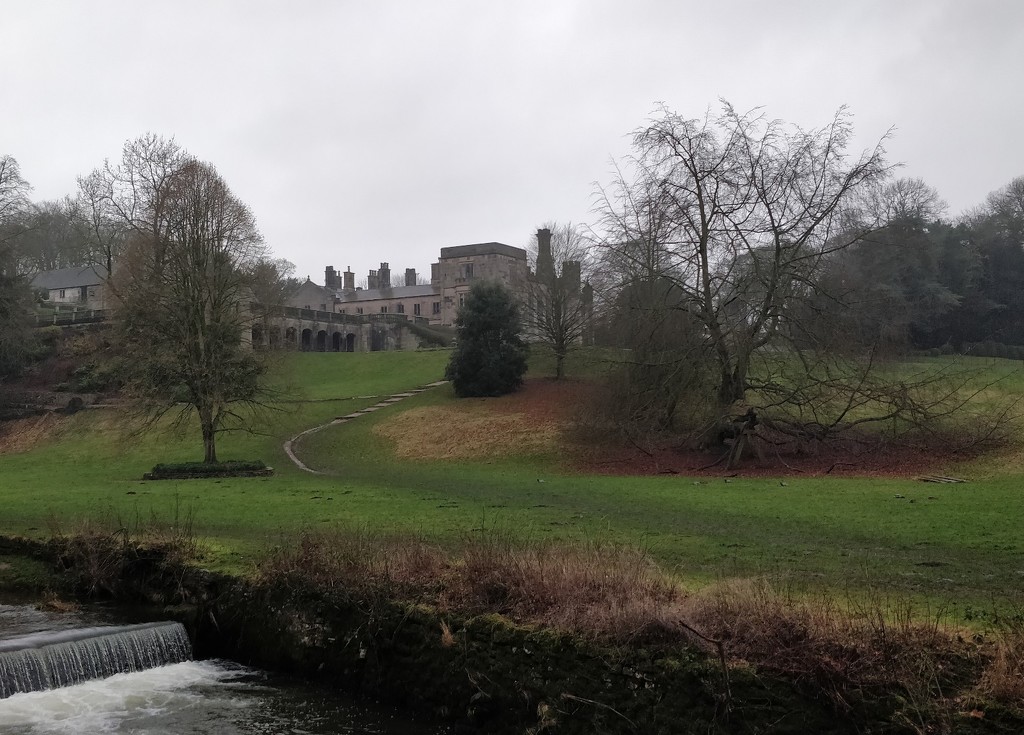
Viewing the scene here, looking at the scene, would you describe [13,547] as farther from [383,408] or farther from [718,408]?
[383,408]

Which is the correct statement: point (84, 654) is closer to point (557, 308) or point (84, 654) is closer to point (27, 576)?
point (27, 576)

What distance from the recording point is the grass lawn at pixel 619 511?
10.6 metres

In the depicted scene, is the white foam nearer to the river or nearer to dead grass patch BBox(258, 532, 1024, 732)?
the river

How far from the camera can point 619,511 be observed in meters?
17.2

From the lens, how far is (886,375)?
92.7 feet

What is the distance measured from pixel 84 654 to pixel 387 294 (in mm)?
92283

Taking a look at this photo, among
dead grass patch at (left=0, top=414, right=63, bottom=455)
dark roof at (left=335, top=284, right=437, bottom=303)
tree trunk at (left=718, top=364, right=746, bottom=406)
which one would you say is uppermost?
dark roof at (left=335, top=284, right=437, bottom=303)

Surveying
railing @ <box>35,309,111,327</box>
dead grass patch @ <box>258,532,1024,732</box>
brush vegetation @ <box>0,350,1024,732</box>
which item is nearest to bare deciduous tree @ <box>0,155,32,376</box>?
railing @ <box>35,309,111,327</box>

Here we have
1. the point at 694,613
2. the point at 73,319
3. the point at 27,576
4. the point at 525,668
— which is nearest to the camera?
the point at 694,613

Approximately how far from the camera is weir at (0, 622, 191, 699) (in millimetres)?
9844

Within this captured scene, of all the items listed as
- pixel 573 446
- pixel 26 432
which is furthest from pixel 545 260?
pixel 26 432

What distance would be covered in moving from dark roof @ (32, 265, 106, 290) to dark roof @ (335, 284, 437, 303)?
29.6 metres

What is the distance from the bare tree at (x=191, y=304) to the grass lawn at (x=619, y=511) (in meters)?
2.38

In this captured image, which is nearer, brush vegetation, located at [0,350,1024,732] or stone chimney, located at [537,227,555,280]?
brush vegetation, located at [0,350,1024,732]
